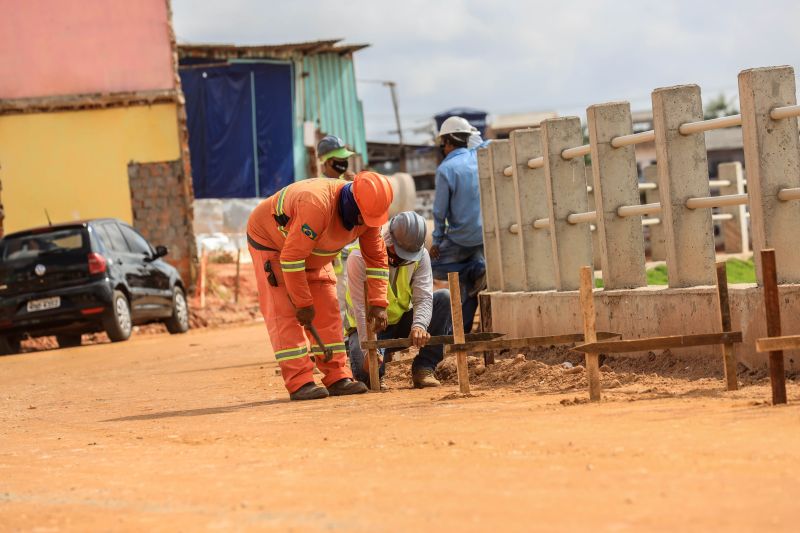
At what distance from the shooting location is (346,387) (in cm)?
1052

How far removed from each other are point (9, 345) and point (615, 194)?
11915 millimetres

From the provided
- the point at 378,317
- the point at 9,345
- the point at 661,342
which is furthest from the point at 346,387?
the point at 9,345

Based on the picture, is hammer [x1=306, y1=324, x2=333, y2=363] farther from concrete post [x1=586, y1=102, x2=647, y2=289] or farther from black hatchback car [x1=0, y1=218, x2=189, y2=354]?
black hatchback car [x1=0, y1=218, x2=189, y2=354]

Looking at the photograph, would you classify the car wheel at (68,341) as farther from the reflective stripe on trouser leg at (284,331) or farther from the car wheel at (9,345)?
the reflective stripe on trouser leg at (284,331)

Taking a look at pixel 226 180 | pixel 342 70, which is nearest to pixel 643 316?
pixel 226 180

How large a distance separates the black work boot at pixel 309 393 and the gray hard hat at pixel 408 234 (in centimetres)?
113

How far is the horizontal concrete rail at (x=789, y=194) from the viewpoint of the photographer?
895 cm

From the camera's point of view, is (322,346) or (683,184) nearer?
(683,184)

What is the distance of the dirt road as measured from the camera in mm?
5043

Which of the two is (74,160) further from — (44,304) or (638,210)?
(638,210)

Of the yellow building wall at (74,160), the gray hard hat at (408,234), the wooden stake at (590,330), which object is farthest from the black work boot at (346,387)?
the yellow building wall at (74,160)

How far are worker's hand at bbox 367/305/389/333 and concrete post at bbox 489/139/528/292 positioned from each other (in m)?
2.60

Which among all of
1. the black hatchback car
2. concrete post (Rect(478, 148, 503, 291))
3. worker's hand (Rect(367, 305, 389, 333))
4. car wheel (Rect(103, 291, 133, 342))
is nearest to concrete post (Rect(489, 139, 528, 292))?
concrete post (Rect(478, 148, 503, 291))

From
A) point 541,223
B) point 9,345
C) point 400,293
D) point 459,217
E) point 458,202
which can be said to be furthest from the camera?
point 9,345
